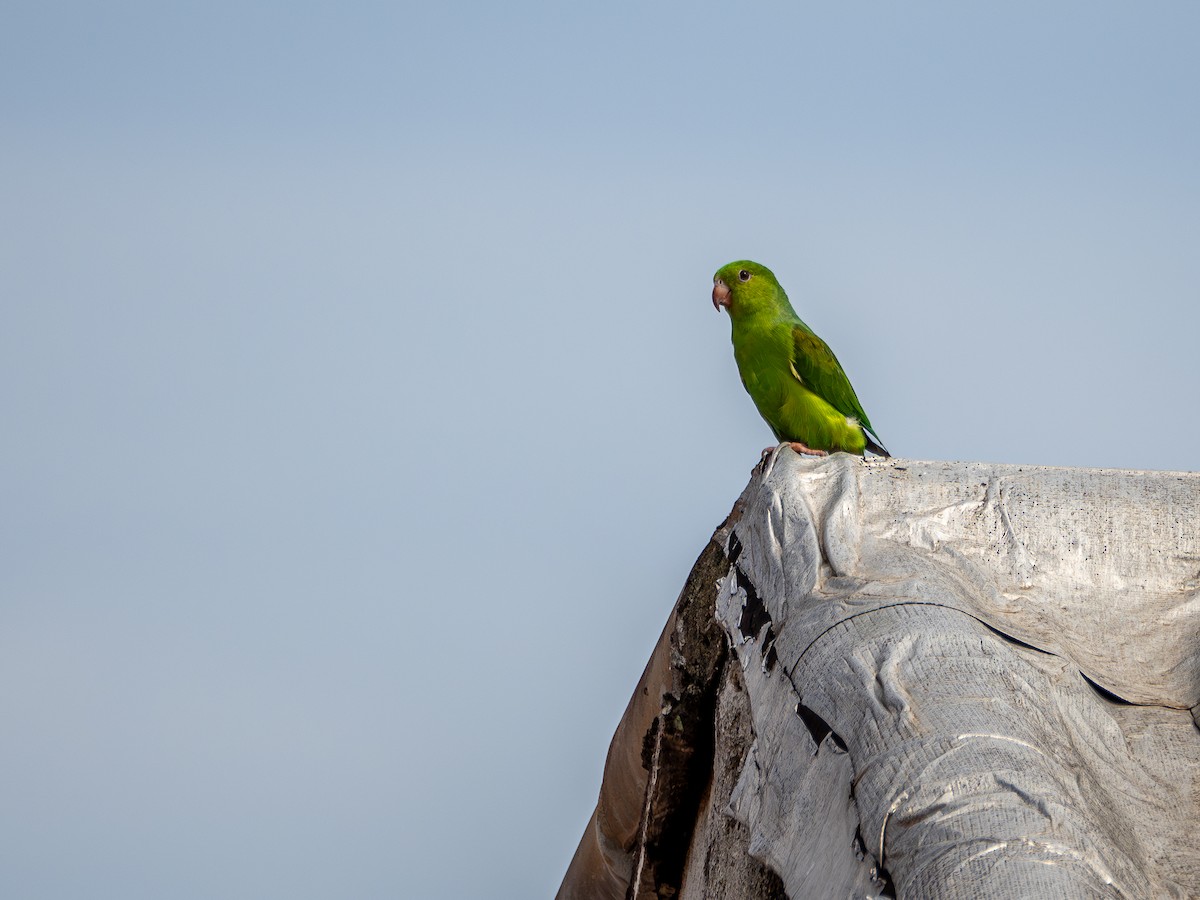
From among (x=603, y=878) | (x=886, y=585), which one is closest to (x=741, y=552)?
(x=886, y=585)

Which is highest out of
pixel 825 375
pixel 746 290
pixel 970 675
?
pixel 746 290

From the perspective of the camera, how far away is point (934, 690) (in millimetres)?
1997

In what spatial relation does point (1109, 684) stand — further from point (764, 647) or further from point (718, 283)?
point (718, 283)

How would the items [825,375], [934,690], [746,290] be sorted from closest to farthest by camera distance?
[934,690], [825,375], [746,290]

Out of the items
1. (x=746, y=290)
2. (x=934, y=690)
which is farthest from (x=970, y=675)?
(x=746, y=290)

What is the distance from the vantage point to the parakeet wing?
4.15 m

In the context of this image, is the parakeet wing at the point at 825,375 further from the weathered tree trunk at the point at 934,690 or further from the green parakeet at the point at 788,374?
the weathered tree trunk at the point at 934,690

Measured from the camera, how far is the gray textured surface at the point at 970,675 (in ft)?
5.66

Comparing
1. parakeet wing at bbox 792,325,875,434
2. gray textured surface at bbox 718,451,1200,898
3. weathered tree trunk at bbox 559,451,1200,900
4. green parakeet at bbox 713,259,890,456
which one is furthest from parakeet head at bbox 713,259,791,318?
gray textured surface at bbox 718,451,1200,898

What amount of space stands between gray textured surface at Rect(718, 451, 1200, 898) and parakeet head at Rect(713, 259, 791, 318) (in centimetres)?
170

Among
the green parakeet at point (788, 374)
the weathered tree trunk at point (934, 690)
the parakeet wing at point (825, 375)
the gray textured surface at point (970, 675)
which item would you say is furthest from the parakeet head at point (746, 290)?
the gray textured surface at point (970, 675)

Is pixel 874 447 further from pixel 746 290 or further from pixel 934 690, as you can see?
pixel 934 690

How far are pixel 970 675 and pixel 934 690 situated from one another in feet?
0.34

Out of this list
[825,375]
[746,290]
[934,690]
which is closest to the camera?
[934,690]
